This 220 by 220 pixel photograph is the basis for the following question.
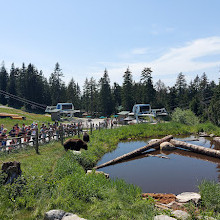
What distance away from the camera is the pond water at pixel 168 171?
1064 centimetres

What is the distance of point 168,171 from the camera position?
13.1 m

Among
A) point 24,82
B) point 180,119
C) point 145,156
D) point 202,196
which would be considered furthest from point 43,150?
point 24,82

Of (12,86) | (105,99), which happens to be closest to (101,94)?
(105,99)

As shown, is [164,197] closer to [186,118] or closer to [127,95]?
[186,118]

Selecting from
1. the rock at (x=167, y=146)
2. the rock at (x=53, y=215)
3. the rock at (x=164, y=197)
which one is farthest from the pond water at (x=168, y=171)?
the rock at (x=53, y=215)

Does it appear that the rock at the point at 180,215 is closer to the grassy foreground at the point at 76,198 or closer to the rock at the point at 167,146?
the grassy foreground at the point at 76,198

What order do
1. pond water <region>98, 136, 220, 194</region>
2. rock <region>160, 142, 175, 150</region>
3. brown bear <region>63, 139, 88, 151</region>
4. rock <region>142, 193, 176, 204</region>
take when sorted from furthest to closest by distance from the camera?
rock <region>160, 142, 175, 150</region>, brown bear <region>63, 139, 88, 151</region>, pond water <region>98, 136, 220, 194</region>, rock <region>142, 193, 176, 204</region>

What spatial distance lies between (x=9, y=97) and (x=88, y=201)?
242 feet

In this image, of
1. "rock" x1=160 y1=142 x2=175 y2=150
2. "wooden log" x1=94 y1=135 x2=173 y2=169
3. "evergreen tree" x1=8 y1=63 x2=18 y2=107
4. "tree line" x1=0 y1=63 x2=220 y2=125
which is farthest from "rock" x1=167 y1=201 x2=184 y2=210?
"evergreen tree" x1=8 y1=63 x2=18 y2=107

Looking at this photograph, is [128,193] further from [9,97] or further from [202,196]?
[9,97]

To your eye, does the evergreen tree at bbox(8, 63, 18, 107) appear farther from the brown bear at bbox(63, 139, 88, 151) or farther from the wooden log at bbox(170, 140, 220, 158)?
the wooden log at bbox(170, 140, 220, 158)

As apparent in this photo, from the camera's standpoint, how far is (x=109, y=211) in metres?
6.33

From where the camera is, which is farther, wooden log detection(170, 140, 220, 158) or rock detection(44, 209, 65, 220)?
wooden log detection(170, 140, 220, 158)

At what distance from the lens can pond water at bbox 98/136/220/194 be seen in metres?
10.6
